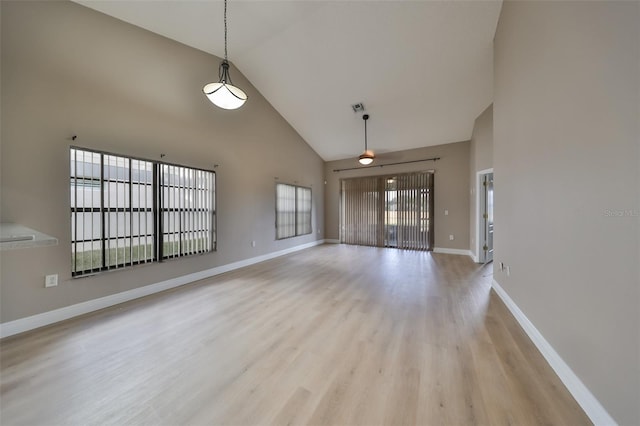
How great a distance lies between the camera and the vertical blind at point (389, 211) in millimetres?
6672

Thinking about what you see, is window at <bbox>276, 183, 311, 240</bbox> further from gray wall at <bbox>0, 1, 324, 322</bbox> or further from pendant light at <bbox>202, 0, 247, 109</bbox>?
pendant light at <bbox>202, 0, 247, 109</bbox>

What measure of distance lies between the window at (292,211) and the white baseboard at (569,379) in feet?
16.5

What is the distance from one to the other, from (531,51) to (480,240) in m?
4.08

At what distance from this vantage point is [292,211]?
21.6 feet

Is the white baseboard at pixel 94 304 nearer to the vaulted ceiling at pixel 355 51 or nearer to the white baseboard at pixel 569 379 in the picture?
the vaulted ceiling at pixel 355 51

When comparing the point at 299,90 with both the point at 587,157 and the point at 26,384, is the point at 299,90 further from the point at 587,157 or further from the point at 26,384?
the point at 26,384

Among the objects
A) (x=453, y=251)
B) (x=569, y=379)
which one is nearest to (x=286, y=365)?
(x=569, y=379)

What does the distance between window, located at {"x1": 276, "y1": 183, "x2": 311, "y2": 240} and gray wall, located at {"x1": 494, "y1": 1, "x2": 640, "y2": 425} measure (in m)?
4.92

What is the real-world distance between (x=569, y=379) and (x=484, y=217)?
422 cm

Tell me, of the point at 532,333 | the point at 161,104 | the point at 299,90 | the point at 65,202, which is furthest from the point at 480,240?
the point at 65,202

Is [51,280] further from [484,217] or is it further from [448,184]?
[448,184]

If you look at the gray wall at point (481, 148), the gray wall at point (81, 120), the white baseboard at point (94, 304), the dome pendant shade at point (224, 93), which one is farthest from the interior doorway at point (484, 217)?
the white baseboard at point (94, 304)

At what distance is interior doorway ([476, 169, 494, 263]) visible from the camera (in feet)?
16.1

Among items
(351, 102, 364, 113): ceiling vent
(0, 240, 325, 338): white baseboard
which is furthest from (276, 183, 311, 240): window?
(351, 102, 364, 113): ceiling vent
